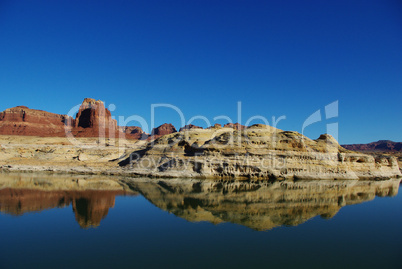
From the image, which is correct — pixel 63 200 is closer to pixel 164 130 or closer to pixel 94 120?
pixel 94 120

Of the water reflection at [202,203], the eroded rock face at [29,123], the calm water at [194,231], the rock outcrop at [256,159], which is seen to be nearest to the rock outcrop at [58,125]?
the eroded rock face at [29,123]

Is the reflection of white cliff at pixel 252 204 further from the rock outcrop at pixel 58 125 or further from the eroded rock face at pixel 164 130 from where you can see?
the eroded rock face at pixel 164 130

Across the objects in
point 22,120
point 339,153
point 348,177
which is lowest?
point 348,177

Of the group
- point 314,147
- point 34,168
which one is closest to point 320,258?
point 314,147

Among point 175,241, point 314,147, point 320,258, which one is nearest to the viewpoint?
point 320,258

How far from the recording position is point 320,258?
30.0ft

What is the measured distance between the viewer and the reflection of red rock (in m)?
14.3

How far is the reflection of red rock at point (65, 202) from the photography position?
14.3 metres

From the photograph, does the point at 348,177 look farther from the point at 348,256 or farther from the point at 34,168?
the point at 34,168

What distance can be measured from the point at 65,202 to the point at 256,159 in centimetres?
2449

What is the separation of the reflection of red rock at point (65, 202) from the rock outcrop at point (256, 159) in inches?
560

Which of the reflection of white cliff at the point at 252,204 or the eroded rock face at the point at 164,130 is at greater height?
the eroded rock face at the point at 164,130

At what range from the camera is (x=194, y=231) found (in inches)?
476

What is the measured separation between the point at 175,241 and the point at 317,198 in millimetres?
15158
